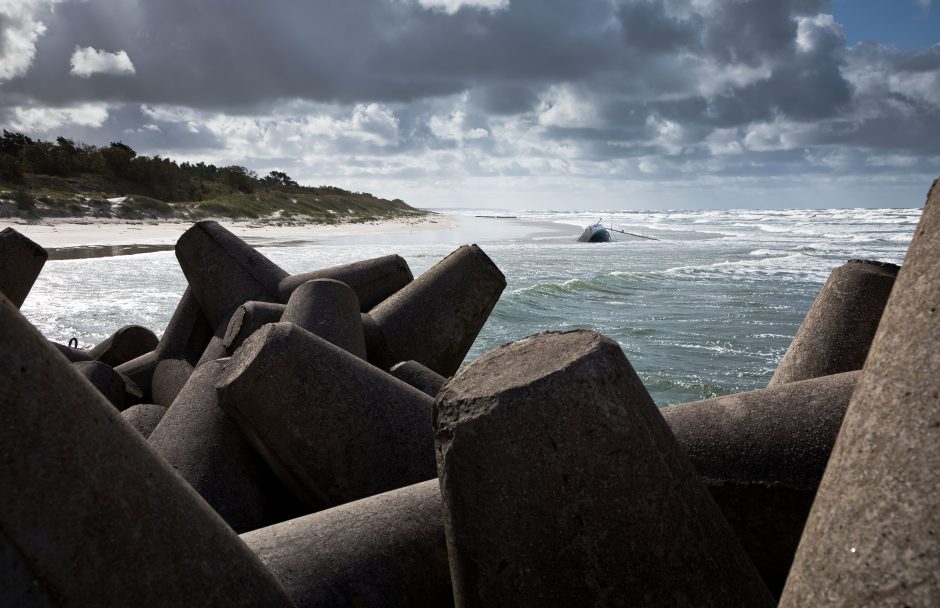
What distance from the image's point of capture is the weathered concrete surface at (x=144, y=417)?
4273 millimetres

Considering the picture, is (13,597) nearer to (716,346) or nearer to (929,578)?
(929,578)

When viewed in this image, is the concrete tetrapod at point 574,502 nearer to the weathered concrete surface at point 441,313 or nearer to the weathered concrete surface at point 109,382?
the weathered concrete surface at point 109,382

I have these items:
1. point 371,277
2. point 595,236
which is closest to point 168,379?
point 371,277

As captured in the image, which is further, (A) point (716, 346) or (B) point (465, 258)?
(A) point (716, 346)

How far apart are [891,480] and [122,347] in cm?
650

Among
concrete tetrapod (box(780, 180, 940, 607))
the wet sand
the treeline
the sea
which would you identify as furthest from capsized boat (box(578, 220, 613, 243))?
concrete tetrapod (box(780, 180, 940, 607))

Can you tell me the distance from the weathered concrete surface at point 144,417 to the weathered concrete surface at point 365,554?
194 centimetres

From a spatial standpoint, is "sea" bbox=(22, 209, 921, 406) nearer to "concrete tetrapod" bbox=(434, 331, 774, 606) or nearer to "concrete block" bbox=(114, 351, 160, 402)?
"concrete block" bbox=(114, 351, 160, 402)

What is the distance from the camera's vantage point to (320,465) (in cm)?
323

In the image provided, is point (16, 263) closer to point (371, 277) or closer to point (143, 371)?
point (143, 371)

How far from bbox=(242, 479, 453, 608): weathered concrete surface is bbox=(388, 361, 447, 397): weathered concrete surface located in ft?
5.97

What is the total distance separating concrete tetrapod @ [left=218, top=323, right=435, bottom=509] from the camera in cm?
323

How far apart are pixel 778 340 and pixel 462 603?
30.4ft

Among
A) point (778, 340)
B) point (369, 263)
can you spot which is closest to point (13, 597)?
point (369, 263)
